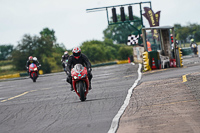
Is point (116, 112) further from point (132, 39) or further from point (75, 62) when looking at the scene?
point (132, 39)

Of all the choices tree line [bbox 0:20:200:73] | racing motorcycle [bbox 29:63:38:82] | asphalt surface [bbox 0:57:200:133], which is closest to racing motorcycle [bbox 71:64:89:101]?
asphalt surface [bbox 0:57:200:133]

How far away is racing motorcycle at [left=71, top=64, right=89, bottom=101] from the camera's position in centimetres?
1231

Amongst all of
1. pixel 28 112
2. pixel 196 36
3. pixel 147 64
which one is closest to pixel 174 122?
pixel 28 112

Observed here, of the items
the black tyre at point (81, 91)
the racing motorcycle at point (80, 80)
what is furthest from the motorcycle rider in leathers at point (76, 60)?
the black tyre at point (81, 91)

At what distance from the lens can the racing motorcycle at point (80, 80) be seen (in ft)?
40.4

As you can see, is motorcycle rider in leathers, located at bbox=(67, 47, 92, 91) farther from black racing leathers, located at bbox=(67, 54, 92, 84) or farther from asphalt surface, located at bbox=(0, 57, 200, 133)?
asphalt surface, located at bbox=(0, 57, 200, 133)

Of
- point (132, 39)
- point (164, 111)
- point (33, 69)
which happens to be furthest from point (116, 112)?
point (132, 39)

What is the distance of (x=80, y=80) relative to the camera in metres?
12.4

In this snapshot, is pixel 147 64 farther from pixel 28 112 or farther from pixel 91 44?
pixel 91 44

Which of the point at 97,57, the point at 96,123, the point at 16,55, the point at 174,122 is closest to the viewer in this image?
the point at 174,122

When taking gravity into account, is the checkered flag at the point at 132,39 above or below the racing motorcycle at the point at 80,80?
above

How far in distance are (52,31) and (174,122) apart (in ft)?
465

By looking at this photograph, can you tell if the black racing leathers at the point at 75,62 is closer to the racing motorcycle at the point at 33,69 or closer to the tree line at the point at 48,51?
the racing motorcycle at the point at 33,69

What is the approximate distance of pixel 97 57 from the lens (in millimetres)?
81938
